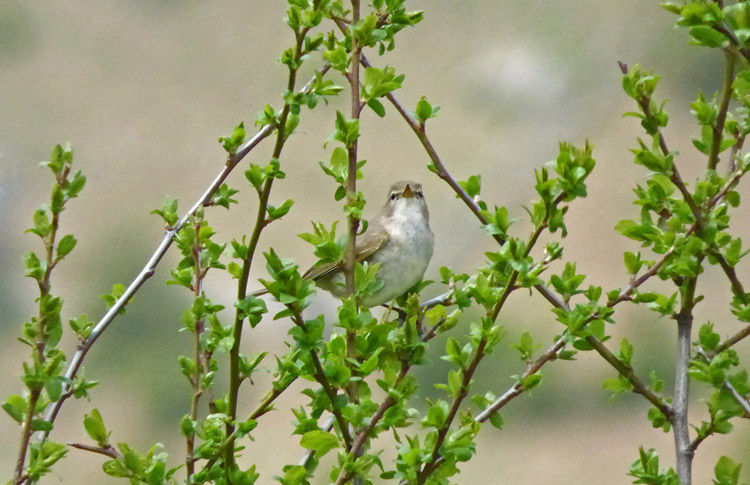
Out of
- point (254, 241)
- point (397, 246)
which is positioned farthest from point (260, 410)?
point (397, 246)

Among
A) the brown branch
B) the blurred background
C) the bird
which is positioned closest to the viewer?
the brown branch

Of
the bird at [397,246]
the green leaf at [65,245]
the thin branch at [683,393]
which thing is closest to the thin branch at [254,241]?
the green leaf at [65,245]

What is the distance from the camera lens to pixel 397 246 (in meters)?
3.16

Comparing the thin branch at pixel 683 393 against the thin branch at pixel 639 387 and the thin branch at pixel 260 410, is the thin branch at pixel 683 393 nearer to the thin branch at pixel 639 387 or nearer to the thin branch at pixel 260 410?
the thin branch at pixel 639 387

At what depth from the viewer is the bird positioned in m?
2.90

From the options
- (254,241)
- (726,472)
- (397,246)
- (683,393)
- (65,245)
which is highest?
(397,246)

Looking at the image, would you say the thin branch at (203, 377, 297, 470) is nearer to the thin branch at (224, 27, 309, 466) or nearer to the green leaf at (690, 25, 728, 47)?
the thin branch at (224, 27, 309, 466)

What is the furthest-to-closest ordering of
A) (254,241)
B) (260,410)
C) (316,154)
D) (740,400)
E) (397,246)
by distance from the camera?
1. (316,154)
2. (397,246)
3. (740,400)
4. (260,410)
5. (254,241)

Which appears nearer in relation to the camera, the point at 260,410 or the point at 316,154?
the point at 260,410

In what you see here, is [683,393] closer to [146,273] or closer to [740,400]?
[740,400]

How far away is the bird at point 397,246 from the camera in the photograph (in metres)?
2.90

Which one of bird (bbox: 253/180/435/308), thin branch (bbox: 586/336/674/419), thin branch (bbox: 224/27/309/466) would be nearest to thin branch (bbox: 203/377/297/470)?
thin branch (bbox: 224/27/309/466)

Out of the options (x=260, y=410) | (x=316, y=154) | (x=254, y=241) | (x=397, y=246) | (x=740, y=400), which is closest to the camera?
(x=254, y=241)

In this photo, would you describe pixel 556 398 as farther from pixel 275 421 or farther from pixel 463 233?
pixel 275 421
